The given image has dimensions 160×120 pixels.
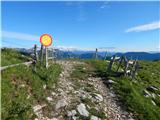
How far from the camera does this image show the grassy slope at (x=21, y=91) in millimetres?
12756

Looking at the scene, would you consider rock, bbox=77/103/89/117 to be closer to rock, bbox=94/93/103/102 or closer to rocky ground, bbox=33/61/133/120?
rocky ground, bbox=33/61/133/120

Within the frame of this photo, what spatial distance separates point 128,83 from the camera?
24266mm

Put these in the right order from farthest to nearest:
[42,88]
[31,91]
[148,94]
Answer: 1. [148,94]
2. [42,88]
3. [31,91]

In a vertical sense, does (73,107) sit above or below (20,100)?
below

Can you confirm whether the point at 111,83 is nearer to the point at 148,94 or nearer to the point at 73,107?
the point at 148,94

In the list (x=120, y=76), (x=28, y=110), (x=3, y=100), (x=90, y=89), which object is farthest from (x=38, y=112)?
(x=120, y=76)

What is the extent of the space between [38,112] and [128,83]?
1183 cm

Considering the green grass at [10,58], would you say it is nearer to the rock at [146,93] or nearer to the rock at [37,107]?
the rock at [37,107]

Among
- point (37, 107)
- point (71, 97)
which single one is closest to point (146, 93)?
point (71, 97)

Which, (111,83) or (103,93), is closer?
(103,93)

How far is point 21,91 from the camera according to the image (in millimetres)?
14641

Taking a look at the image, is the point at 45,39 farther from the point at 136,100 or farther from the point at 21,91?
the point at 136,100

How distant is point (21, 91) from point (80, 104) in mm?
4333

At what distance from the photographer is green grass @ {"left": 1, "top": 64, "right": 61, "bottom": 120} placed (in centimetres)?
1273
